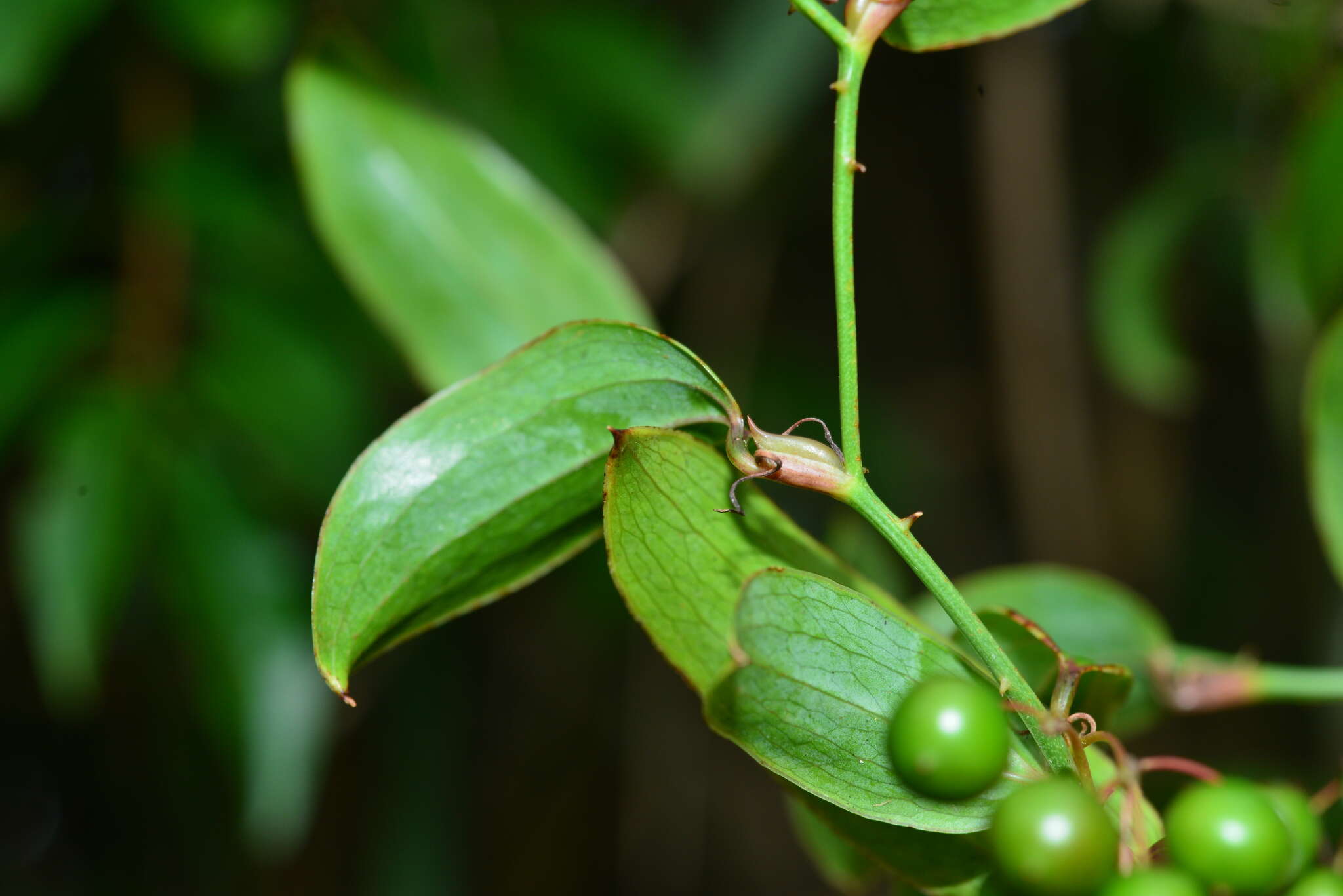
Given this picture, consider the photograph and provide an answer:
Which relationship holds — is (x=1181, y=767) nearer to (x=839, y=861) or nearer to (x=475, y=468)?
(x=839, y=861)

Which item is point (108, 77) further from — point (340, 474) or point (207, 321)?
point (340, 474)

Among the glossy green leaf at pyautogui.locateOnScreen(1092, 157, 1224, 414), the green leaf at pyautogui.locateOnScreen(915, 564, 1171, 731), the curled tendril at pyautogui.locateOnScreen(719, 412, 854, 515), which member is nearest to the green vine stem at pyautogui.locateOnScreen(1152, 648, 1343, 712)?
the green leaf at pyautogui.locateOnScreen(915, 564, 1171, 731)

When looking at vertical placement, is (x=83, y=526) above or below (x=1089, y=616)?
below

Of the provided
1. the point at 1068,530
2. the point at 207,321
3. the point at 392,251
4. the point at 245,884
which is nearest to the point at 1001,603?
the point at 392,251

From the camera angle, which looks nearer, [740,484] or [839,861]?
[740,484]

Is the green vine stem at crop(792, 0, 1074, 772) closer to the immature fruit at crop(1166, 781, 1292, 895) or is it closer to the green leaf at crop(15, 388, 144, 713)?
the immature fruit at crop(1166, 781, 1292, 895)

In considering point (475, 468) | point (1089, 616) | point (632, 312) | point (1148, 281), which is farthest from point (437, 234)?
point (1148, 281)

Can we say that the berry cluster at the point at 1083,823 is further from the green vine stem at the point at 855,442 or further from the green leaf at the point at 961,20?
the green leaf at the point at 961,20
